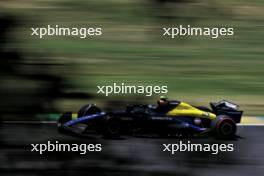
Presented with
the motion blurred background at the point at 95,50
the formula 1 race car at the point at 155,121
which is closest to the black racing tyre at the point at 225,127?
the formula 1 race car at the point at 155,121

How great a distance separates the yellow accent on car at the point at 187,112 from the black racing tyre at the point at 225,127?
1.1 inches

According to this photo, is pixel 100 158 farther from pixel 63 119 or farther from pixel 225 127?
pixel 225 127

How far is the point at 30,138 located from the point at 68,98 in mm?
126

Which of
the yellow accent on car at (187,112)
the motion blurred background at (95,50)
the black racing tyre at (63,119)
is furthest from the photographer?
the yellow accent on car at (187,112)

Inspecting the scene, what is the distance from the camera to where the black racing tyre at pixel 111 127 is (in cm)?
170

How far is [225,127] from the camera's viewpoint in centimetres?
190

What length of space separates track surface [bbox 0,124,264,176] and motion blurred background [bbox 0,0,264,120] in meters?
0.06

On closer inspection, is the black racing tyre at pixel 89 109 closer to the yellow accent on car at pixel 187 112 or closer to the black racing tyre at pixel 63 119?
the black racing tyre at pixel 63 119

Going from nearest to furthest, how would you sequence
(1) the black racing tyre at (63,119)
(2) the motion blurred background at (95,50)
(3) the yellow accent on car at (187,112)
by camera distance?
(2) the motion blurred background at (95,50), (1) the black racing tyre at (63,119), (3) the yellow accent on car at (187,112)

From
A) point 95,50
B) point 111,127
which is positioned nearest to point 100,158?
point 111,127

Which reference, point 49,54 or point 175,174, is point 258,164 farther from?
point 49,54

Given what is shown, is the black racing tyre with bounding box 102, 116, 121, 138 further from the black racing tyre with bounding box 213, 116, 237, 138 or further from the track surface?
the black racing tyre with bounding box 213, 116, 237, 138

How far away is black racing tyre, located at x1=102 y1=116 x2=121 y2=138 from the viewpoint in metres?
1.70

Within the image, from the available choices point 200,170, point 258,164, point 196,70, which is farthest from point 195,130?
point 196,70
